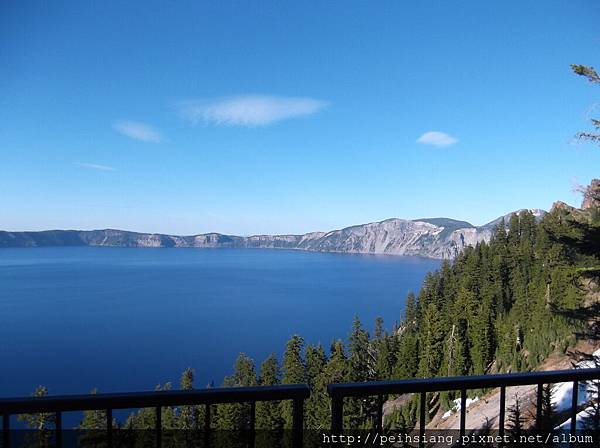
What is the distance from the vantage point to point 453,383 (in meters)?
2.47

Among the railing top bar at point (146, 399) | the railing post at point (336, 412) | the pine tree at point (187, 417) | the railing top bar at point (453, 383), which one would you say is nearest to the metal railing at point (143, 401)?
the railing top bar at point (146, 399)

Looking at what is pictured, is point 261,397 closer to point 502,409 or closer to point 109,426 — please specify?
point 109,426

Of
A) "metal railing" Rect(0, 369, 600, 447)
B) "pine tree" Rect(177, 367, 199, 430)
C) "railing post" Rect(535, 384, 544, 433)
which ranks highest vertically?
"metal railing" Rect(0, 369, 600, 447)

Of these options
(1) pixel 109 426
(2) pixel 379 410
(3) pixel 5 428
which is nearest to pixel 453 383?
(2) pixel 379 410

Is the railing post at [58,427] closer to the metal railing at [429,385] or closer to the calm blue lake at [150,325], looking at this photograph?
the metal railing at [429,385]

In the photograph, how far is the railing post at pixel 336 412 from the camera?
7.67ft

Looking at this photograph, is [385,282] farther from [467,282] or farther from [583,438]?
[583,438]

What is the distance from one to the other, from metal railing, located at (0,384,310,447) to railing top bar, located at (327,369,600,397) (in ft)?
0.84

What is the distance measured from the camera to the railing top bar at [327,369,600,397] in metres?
2.33

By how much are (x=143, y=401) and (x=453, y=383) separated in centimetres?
169

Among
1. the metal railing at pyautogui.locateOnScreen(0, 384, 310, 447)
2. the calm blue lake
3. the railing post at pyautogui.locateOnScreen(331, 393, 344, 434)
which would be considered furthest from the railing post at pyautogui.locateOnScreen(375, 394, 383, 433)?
the calm blue lake

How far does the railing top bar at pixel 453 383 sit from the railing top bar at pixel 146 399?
256 millimetres

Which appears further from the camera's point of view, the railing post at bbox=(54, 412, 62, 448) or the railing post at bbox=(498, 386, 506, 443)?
the railing post at bbox=(498, 386, 506, 443)

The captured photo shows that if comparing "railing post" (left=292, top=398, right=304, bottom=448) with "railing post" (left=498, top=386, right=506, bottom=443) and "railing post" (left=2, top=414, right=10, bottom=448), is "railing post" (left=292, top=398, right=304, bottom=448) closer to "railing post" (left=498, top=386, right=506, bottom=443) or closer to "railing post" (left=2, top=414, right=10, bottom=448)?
"railing post" (left=498, top=386, right=506, bottom=443)
